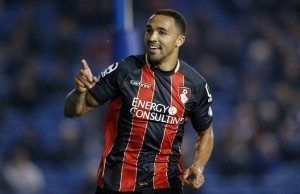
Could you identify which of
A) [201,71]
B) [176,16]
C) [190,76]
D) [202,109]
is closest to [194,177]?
[202,109]

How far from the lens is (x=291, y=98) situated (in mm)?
12023

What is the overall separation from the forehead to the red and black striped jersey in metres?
0.27

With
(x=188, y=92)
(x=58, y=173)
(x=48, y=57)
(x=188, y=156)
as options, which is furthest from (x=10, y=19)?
(x=188, y=92)

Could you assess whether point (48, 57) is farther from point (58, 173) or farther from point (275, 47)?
point (275, 47)

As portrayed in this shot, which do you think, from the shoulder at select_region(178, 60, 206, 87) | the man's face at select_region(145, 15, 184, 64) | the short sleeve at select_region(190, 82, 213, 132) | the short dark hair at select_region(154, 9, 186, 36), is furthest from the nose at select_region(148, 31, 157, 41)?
the short sleeve at select_region(190, 82, 213, 132)

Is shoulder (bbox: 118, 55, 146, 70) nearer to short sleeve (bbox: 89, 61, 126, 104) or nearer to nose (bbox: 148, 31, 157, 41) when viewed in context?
short sleeve (bbox: 89, 61, 126, 104)

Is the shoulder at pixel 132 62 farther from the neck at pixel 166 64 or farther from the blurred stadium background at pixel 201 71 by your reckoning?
the blurred stadium background at pixel 201 71

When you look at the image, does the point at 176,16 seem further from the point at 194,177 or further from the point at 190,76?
the point at 194,177

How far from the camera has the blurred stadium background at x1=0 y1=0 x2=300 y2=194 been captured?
36.1 ft

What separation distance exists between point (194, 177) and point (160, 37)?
3.00ft

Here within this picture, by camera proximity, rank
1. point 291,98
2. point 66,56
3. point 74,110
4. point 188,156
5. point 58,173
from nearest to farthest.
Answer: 1. point 74,110
2. point 188,156
3. point 58,173
4. point 291,98
5. point 66,56

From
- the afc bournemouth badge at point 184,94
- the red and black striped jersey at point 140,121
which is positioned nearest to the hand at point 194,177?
the red and black striped jersey at point 140,121

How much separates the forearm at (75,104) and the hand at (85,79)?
98 mm

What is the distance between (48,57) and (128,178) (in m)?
8.16
